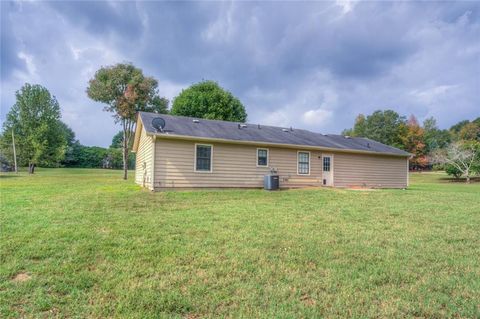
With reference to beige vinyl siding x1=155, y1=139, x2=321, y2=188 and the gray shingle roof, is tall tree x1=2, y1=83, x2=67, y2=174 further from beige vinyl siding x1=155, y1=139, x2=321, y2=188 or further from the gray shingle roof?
beige vinyl siding x1=155, y1=139, x2=321, y2=188

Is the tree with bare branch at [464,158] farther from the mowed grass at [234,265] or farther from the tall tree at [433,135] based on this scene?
the mowed grass at [234,265]

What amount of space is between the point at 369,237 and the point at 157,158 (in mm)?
8838

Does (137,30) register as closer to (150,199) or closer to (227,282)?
(150,199)

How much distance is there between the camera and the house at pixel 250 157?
1201 centimetres

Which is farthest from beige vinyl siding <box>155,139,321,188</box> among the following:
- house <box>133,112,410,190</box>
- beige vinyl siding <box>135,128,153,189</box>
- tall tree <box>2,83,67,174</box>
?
tall tree <box>2,83,67,174</box>

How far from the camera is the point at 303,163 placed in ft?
48.5

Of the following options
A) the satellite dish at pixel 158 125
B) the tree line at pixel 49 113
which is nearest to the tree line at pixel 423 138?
the tree line at pixel 49 113

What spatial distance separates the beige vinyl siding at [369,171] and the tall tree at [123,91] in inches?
658

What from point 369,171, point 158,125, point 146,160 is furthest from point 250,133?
point 369,171

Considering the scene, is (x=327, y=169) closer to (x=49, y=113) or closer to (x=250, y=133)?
(x=250, y=133)

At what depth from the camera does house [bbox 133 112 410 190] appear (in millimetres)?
12008

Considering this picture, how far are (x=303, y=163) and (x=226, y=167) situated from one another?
14.1 ft

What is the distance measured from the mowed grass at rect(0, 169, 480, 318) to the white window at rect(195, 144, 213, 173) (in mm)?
5838

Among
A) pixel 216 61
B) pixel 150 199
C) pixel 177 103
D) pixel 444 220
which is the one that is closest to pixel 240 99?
pixel 177 103
